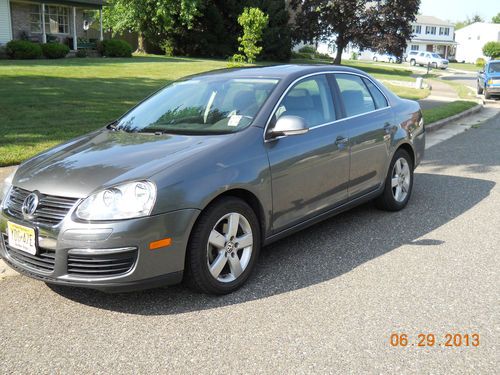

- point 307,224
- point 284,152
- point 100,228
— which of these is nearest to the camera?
point 100,228

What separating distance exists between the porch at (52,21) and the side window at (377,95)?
28.5 m

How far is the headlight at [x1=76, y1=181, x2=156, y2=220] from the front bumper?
55mm

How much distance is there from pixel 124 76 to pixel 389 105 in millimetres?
16157

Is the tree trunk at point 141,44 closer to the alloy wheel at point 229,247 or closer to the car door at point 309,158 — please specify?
the car door at point 309,158

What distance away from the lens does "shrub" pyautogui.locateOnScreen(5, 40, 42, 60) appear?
86.1ft

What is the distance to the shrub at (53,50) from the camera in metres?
28.0

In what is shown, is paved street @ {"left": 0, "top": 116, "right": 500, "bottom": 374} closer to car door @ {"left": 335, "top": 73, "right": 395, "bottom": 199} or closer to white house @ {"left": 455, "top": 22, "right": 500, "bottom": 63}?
car door @ {"left": 335, "top": 73, "right": 395, "bottom": 199}

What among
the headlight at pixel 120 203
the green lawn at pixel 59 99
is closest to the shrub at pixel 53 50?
the green lawn at pixel 59 99

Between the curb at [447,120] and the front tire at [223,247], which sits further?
the curb at [447,120]

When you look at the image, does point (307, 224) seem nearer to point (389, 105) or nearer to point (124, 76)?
point (389, 105)

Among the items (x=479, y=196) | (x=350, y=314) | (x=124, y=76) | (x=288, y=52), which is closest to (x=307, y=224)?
(x=350, y=314)

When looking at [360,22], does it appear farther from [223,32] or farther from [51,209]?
[51,209]

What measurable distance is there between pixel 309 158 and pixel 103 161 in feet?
5.52

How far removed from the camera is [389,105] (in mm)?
6098
